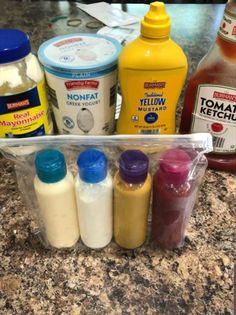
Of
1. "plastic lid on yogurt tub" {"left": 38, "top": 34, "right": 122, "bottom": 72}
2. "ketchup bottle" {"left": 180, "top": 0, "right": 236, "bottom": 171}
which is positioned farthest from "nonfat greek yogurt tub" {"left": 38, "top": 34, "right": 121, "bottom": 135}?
"ketchup bottle" {"left": 180, "top": 0, "right": 236, "bottom": 171}

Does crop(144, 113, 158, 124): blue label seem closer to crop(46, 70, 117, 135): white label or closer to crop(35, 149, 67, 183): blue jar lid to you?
crop(46, 70, 117, 135): white label

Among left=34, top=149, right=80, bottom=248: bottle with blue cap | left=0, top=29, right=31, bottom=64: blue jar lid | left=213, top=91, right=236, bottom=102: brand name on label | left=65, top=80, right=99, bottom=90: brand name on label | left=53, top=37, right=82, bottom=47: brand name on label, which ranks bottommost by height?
left=34, top=149, right=80, bottom=248: bottle with blue cap

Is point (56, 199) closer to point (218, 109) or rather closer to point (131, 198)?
point (131, 198)

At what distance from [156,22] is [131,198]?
0.25 meters

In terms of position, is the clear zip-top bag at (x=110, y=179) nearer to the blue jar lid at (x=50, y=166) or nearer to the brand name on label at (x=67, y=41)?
the blue jar lid at (x=50, y=166)

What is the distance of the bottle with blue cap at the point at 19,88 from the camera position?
0.53m

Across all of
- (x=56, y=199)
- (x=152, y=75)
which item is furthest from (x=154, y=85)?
(x=56, y=199)

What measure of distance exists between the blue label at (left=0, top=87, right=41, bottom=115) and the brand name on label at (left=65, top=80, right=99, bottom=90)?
5 cm

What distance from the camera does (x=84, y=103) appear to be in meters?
0.59

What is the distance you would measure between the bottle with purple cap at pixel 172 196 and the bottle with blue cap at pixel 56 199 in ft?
0.37

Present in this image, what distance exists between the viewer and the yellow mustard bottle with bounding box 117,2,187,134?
1.67 ft

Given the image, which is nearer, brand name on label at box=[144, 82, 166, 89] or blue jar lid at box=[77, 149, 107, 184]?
blue jar lid at box=[77, 149, 107, 184]

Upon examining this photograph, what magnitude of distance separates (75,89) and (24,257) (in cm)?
27

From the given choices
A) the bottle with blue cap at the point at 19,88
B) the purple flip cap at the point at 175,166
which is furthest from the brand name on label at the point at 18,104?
the purple flip cap at the point at 175,166
